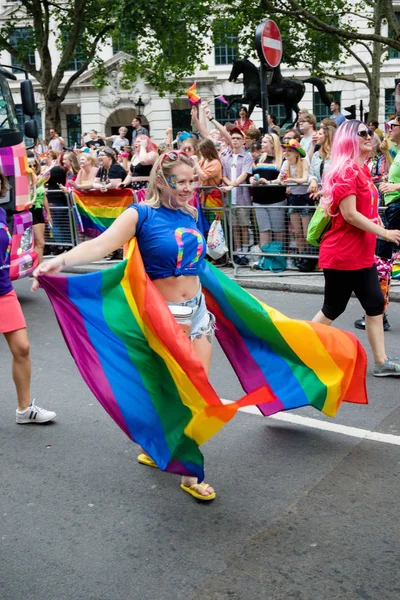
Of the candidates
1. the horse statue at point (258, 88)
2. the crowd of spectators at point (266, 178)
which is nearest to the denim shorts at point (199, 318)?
the crowd of spectators at point (266, 178)

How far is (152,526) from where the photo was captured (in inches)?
149

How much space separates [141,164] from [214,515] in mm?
9284

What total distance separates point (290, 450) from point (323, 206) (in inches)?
81.5

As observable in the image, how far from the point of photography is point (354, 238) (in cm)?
579

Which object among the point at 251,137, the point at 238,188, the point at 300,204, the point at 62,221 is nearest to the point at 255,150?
the point at 251,137

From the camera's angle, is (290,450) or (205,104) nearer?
(290,450)

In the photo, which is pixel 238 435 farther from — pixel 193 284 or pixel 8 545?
pixel 8 545

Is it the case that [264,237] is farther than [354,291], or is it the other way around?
[264,237]

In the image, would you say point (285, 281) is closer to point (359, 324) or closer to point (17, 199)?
point (359, 324)

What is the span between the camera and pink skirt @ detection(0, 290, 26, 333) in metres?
5.05

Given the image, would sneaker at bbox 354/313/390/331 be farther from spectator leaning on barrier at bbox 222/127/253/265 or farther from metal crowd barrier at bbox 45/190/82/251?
metal crowd barrier at bbox 45/190/82/251

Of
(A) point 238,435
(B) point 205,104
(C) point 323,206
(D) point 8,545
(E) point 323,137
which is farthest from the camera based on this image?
(B) point 205,104

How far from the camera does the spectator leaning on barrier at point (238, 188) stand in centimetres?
1085

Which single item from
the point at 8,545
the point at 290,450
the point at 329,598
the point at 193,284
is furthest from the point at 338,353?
the point at 8,545
